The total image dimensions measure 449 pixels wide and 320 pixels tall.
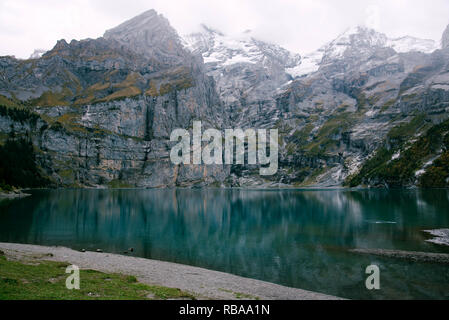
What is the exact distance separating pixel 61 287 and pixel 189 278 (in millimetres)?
14449

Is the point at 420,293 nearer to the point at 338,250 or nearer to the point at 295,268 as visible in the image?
the point at 295,268

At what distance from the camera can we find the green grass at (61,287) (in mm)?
19922

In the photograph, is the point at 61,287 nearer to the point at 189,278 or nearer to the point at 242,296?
the point at 242,296

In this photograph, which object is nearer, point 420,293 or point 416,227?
point 420,293

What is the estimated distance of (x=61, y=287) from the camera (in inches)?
902

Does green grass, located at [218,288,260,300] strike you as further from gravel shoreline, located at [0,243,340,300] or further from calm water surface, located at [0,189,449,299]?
calm water surface, located at [0,189,449,299]

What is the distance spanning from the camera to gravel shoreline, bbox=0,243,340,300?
2930 cm

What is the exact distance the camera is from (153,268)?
3906 cm

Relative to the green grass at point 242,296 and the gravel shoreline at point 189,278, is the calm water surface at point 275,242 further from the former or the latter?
the green grass at point 242,296

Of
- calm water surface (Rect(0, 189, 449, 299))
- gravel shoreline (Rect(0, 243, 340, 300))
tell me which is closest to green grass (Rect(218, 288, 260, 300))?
gravel shoreline (Rect(0, 243, 340, 300))
